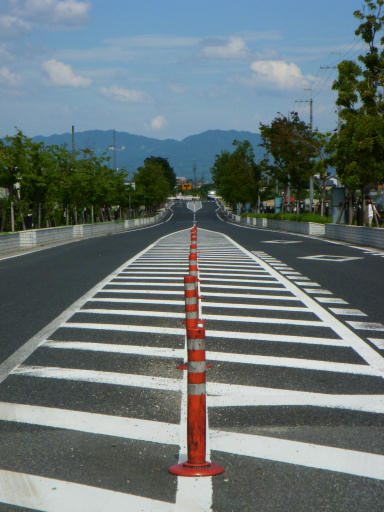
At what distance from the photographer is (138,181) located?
381ft

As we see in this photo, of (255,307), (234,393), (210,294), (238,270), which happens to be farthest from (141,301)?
(238,270)

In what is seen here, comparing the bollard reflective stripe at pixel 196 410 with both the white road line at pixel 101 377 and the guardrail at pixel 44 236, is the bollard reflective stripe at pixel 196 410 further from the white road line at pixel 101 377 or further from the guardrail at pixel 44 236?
the guardrail at pixel 44 236

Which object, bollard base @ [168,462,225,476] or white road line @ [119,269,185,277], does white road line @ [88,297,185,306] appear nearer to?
white road line @ [119,269,185,277]

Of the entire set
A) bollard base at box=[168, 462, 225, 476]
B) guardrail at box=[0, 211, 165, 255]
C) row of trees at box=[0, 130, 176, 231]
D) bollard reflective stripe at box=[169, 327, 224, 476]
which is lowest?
guardrail at box=[0, 211, 165, 255]

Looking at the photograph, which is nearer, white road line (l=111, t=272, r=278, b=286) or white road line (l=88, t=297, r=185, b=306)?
white road line (l=88, t=297, r=185, b=306)

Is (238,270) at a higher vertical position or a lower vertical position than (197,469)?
lower

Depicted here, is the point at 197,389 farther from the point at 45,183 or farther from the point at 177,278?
the point at 45,183

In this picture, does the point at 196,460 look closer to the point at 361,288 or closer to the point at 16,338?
the point at 16,338

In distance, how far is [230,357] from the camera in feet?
26.1

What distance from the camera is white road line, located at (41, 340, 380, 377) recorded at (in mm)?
7406

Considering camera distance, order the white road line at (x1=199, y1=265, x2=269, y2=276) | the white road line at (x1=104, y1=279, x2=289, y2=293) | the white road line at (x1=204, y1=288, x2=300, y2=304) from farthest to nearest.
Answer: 1. the white road line at (x1=199, y1=265, x2=269, y2=276)
2. the white road line at (x1=104, y1=279, x2=289, y2=293)
3. the white road line at (x1=204, y1=288, x2=300, y2=304)

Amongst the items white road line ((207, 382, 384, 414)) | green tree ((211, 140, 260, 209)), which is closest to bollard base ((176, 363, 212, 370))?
white road line ((207, 382, 384, 414))

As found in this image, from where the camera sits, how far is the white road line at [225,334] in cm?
880

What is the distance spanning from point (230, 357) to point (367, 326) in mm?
2687
